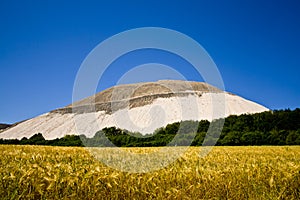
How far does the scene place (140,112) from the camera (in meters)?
83.3

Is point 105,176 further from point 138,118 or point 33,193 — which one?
point 138,118

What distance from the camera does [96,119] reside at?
280 ft

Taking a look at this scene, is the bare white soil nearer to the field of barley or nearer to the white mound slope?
the white mound slope

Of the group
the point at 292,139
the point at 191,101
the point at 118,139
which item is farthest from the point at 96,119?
the point at 292,139

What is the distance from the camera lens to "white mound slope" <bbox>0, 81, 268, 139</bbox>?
257 ft

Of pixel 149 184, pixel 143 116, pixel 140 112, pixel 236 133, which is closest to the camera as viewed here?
pixel 149 184

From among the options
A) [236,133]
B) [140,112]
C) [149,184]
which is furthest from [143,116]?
[149,184]

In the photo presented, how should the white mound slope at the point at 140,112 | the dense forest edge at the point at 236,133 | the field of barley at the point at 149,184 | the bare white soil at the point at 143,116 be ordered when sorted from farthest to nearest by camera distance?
1. the white mound slope at the point at 140,112
2. the bare white soil at the point at 143,116
3. the dense forest edge at the point at 236,133
4. the field of barley at the point at 149,184

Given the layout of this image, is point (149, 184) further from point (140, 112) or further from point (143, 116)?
point (140, 112)

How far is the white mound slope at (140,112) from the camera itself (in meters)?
78.4

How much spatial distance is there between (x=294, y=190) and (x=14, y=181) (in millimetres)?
3916

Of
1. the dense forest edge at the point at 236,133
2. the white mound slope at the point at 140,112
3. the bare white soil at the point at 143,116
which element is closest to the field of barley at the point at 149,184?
the dense forest edge at the point at 236,133

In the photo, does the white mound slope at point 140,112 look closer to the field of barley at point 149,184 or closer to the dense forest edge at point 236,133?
the dense forest edge at point 236,133

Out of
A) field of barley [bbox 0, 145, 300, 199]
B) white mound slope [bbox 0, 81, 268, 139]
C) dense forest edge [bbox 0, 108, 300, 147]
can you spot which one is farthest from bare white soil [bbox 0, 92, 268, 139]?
field of barley [bbox 0, 145, 300, 199]
